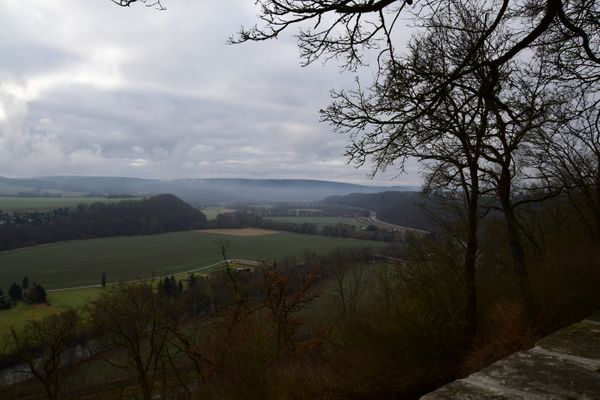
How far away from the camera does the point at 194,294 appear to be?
31281 mm

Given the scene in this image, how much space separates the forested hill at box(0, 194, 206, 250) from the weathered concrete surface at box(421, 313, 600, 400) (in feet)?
282

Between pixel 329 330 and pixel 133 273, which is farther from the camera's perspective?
pixel 133 273

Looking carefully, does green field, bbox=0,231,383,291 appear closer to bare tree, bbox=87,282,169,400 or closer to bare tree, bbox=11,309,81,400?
bare tree, bbox=11,309,81,400

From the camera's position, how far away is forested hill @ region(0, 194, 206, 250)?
74938 mm

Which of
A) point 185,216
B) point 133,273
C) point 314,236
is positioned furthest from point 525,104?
point 185,216

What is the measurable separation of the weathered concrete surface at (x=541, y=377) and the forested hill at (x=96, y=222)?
85889 mm

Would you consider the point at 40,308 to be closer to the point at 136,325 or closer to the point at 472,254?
the point at 136,325

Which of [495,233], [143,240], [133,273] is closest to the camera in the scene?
[495,233]

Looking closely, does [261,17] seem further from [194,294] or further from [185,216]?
[185,216]

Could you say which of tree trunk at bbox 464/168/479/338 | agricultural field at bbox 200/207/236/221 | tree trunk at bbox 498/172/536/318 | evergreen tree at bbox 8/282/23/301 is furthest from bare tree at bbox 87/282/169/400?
agricultural field at bbox 200/207/236/221

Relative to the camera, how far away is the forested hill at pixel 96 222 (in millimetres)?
74938

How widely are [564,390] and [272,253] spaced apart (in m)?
57.3

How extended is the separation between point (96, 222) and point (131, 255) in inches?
1172

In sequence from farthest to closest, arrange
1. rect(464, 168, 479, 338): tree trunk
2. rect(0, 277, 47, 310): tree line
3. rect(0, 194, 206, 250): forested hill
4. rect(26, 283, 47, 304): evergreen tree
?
rect(0, 194, 206, 250): forested hill < rect(26, 283, 47, 304): evergreen tree < rect(0, 277, 47, 310): tree line < rect(464, 168, 479, 338): tree trunk
